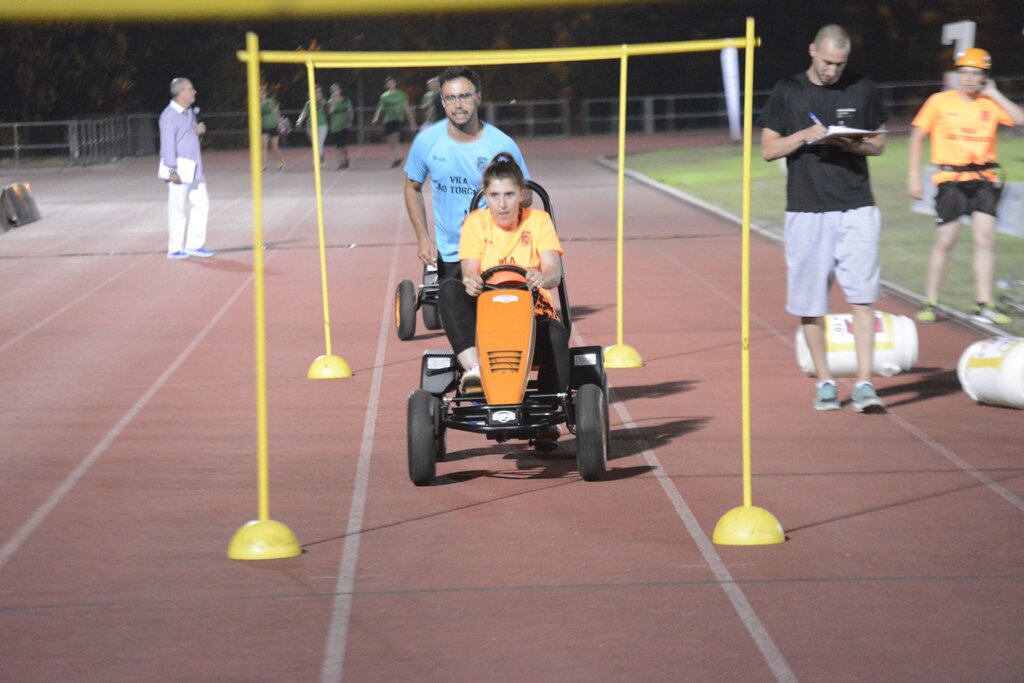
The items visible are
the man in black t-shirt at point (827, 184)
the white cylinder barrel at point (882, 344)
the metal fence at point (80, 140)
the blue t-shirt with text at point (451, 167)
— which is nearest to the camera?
the man in black t-shirt at point (827, 184)

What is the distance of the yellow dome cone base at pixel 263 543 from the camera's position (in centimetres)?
609

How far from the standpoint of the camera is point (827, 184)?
8.66 meters

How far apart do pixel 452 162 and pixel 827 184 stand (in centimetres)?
204

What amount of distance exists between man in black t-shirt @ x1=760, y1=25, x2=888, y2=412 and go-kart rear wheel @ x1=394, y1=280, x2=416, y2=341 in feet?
12.5

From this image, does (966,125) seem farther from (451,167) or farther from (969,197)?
(451,167)

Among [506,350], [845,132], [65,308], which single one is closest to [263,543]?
[506,350]

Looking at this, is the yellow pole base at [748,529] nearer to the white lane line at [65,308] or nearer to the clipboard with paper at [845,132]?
the clipboard with paper at [845,132]

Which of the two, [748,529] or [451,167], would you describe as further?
[451,167]

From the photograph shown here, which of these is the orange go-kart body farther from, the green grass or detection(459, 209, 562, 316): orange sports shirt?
the green grass

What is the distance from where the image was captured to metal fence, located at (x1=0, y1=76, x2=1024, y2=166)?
45281 millimetres

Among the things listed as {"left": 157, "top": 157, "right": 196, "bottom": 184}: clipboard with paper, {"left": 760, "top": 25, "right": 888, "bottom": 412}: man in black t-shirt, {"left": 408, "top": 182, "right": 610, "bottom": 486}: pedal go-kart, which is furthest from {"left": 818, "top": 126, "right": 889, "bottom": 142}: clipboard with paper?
{"left": 157, "top": 157, "right": 196, "bottom": 184}: clipboard with paper

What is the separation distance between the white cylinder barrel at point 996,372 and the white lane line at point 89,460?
15.8 ft

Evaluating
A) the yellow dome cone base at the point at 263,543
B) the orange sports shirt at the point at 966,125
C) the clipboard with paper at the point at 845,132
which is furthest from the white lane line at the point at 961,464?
the orange sports shirt at the point at 966,125

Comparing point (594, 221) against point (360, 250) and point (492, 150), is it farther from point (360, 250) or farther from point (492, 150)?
point (492, 150)
